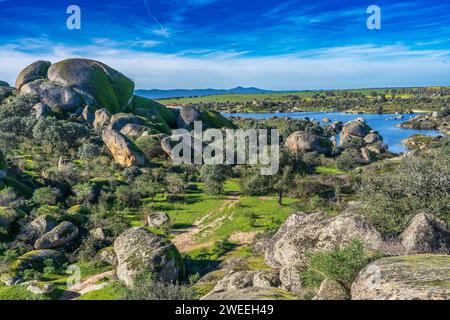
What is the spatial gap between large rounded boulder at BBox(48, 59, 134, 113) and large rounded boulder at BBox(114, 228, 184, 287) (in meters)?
49.2

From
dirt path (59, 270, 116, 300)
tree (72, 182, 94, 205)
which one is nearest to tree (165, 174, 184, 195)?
tree (72, 182, 94, 205)

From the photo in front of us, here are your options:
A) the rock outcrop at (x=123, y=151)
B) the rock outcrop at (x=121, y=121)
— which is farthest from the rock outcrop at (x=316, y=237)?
the rock outcrop at (x=121, y=121)

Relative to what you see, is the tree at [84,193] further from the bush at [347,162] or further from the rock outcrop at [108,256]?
the bush at [347,162]

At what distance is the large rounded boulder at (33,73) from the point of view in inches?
2620

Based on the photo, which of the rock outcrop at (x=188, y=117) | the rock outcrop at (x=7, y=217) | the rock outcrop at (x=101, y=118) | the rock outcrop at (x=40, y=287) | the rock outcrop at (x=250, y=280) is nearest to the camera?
the rock outcrop at (x=250, y=280)

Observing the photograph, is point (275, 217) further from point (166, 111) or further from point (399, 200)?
point (166, 111)

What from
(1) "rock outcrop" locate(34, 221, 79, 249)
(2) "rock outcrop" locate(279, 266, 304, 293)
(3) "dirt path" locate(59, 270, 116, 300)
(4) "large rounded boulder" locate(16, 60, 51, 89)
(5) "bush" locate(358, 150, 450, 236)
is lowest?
(3) "dirt path" locate(59, 270, 116, 300)

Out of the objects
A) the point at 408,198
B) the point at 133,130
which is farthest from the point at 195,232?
the point at 133,130

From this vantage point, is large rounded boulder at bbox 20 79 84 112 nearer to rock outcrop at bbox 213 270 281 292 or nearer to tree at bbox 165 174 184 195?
tree at bbox 165 174 184 195

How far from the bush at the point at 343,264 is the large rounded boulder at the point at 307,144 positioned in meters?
45.6

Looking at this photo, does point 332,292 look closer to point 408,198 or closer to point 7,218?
point 408,198

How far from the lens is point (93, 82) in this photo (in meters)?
65.9

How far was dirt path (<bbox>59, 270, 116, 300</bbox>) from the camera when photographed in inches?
722

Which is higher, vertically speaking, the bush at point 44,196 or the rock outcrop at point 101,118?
the rock outcrop at point 101,118
